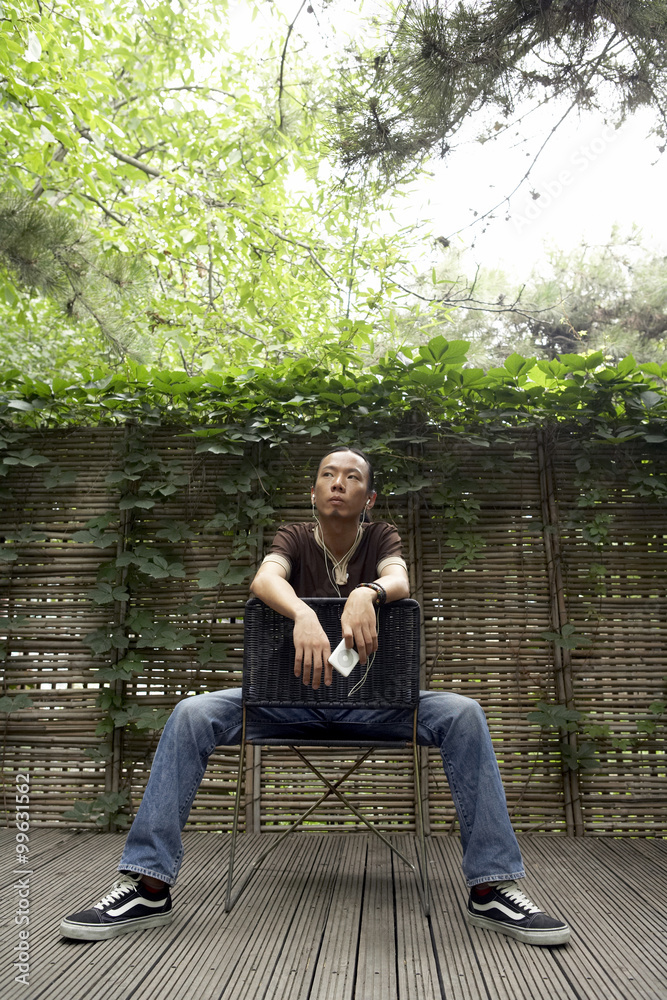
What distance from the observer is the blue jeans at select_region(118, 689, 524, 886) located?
73.0 inches

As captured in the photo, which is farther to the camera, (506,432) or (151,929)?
(506,432)

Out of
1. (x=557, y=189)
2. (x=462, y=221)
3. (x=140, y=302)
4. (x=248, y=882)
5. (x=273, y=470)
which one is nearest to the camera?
(x=248, y=882)

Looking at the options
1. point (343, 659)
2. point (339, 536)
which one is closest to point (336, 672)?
point (343, 659)

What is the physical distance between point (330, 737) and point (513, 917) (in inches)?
26.9

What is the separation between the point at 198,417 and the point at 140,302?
419 cm

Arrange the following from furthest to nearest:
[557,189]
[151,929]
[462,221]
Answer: [557,189], [462,221], [151,929]

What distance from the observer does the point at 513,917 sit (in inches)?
71.1

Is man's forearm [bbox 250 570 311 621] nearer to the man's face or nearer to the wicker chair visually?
the wicker chair

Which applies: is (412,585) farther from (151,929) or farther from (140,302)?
(140,302)

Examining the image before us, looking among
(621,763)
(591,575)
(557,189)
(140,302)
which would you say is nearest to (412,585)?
(591,575)

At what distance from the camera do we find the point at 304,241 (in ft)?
23.2

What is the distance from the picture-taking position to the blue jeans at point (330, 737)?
186 cm

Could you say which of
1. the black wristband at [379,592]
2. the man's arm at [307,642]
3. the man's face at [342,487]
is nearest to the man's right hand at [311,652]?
the man's arm at [307,642]

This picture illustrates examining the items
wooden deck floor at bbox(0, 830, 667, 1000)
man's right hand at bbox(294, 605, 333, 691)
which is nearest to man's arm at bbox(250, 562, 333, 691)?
man's right hand at bbox(294, 605, 333, 691)
